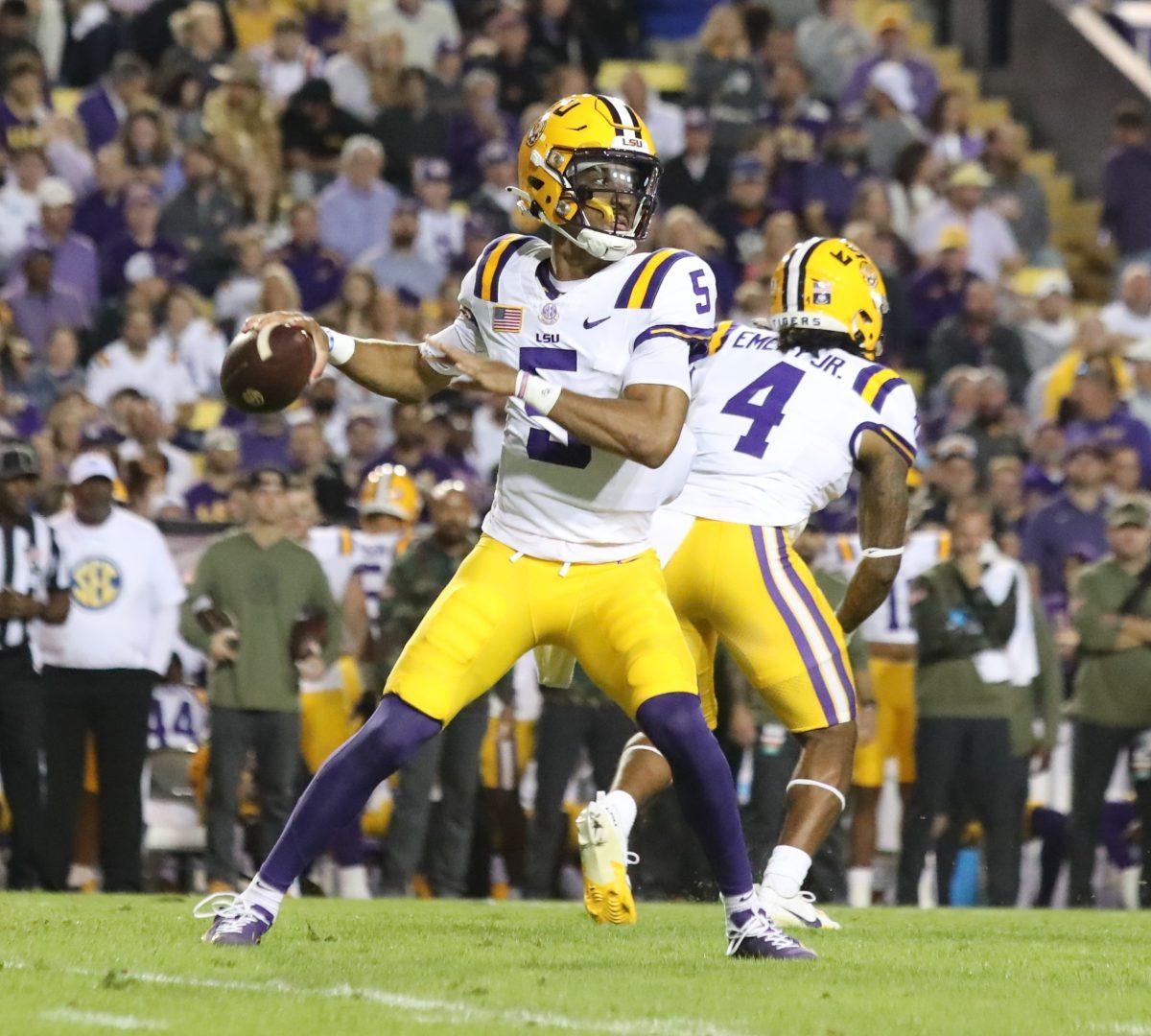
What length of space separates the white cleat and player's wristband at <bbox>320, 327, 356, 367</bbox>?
1909 millimetres

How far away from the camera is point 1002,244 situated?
1505 centimetres

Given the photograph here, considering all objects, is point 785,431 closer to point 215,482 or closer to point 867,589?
point 867,589

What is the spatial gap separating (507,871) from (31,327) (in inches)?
170

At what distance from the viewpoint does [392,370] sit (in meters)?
5.52

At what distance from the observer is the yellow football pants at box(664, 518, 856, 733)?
20.3ft

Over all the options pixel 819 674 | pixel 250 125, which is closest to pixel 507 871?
pixel 819 674

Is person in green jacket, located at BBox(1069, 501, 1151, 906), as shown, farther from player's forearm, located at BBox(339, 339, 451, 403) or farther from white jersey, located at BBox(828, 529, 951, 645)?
player's forearm, located at BBox(339, 339, 451, 403)

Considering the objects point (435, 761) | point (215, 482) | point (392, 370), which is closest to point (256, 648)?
point (435, 761)

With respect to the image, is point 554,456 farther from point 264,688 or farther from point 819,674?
point 264,688

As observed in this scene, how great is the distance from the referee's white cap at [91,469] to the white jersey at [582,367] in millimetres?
4164

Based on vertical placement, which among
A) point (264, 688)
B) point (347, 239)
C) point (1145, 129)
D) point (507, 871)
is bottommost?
point (507, 871)

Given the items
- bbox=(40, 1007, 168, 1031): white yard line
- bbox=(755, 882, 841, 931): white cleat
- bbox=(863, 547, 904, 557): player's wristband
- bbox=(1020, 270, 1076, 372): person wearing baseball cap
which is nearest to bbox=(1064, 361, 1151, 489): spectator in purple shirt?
bbox=(1020, 270, 1076, 372): person wearing baseball cap

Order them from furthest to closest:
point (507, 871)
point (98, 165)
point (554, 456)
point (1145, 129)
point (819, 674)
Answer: point (1145, 129), point (98, 165), point (507, 871), point (819, 674), point (554, 456)

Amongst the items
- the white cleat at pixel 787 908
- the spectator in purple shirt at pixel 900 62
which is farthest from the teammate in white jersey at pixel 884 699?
the spectator in purple shirt at pixel 900 62
